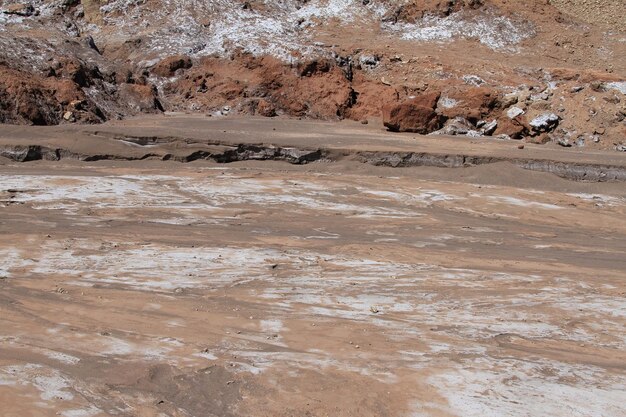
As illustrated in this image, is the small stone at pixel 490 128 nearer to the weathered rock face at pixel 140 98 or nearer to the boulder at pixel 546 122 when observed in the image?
the boulder at pixel 546 122

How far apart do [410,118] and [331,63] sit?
431 cm

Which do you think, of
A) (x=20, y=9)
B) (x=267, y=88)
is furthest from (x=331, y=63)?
(x=20, y=9)

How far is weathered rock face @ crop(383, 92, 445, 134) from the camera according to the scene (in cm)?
1559

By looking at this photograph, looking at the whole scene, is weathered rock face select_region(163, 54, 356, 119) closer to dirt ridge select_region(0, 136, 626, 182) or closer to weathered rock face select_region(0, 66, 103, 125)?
weathered rock face select_region(0, 66, 103, 125)

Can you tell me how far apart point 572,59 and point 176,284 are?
63.7ft

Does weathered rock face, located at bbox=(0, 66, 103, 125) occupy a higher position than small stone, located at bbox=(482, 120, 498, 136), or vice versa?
weathered rock face, located at bbox=(0, 66, 103, 125)

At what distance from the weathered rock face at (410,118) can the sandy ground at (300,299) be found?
16.4 ft

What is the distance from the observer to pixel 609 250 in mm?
8289

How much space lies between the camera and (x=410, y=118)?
15.7 metres

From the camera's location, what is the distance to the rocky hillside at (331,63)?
15.7 meters

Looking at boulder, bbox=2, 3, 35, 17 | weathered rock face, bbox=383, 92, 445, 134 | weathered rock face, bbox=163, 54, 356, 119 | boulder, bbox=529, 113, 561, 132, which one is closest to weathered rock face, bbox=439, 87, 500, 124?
weathered rock face, bbox=383, 92, 445, 134

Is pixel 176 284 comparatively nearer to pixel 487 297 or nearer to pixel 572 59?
pixel 487 297

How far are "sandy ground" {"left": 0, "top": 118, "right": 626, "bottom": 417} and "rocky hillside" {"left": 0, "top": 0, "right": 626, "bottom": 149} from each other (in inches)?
206

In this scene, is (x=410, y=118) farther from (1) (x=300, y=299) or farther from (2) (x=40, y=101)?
(1) (x=300, y=299)
